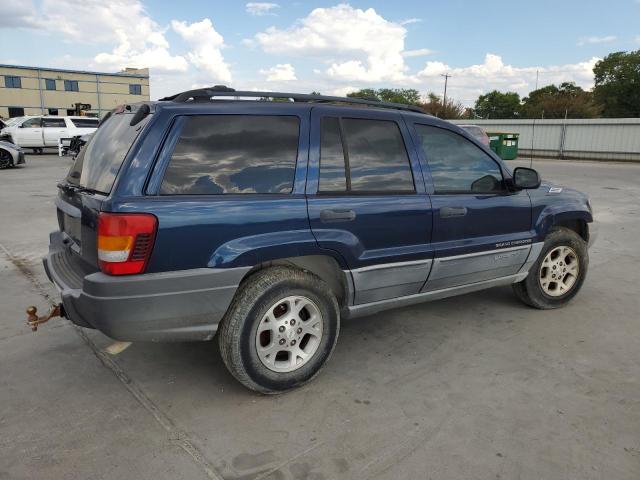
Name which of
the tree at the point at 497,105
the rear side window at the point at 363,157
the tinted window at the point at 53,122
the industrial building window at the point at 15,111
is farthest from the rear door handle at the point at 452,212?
the tree at the point at 497,105

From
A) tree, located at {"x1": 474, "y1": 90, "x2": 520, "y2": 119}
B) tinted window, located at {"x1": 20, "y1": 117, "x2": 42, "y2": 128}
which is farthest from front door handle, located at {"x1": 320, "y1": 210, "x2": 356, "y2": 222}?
tree, located at {"x1": 474, "y1": 90, "x2": 520, "y2": 119}

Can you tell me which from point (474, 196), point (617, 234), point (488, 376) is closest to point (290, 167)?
point (474, 196)

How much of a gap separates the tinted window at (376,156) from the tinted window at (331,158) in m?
0.07

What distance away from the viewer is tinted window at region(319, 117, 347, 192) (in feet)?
10.1

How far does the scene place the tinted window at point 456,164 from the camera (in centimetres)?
354

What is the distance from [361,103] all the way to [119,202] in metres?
1.78

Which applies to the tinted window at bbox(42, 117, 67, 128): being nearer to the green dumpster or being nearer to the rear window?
the green dumpster

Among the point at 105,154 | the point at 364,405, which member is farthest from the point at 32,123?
the point at 364,405

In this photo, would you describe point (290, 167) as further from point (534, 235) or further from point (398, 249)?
point (534, 235)

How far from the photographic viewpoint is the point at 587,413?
9.25 feet

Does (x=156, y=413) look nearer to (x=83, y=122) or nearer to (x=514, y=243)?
(x=514, y=243)

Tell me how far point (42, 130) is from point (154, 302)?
78.6 feet

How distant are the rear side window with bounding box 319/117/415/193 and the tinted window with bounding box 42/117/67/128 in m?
23.3

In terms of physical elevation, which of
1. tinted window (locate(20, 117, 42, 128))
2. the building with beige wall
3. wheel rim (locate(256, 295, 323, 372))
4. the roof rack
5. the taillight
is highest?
the building with beige wall
